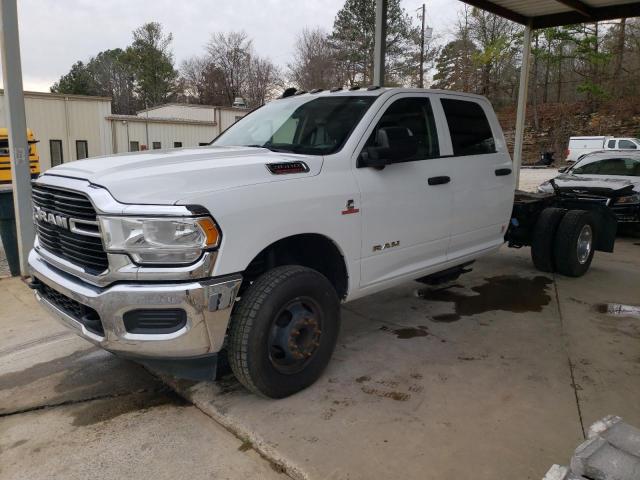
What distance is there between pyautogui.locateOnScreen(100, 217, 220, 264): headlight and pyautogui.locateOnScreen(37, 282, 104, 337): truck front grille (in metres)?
0.46

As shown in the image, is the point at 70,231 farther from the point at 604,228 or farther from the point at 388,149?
the point at 604,228

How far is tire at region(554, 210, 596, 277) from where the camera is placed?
645 centimetres

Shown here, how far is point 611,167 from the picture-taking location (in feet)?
34.1

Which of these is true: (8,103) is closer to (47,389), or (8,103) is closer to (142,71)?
(47,389)

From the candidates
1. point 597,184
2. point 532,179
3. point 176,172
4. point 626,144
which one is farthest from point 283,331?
point 626,144

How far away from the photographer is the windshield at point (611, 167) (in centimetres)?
1007

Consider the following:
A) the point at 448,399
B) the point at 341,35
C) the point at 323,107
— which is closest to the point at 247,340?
the point at 448,399

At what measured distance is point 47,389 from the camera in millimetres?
3672

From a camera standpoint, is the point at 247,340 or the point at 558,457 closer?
the point at 558,457

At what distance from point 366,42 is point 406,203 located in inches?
1751

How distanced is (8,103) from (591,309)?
660 centimetres

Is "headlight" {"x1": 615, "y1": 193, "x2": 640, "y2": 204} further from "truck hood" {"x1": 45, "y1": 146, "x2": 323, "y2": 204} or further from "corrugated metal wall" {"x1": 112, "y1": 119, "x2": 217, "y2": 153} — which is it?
"corrugated metal wall" {"x1": 112, "y1": 119, "x2": 217, "y2": 153}

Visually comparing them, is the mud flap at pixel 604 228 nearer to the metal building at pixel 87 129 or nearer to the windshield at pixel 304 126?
the windshield at pixel 304 126

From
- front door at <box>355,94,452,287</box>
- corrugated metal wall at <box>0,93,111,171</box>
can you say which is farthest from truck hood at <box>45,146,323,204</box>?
corrugated metal wall at <box>0,93,111,171</box>
